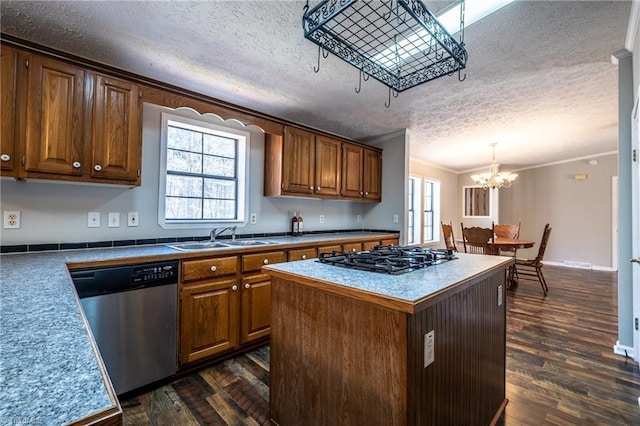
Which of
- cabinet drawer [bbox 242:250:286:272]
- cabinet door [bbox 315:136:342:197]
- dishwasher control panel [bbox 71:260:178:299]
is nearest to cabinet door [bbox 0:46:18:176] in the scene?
dishwasher control panel [bbox 71:260:178:299]

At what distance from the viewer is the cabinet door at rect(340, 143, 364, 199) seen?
3848 mm

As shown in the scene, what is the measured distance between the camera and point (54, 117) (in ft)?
6.00

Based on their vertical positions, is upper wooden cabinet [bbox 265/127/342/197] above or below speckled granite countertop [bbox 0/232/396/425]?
above

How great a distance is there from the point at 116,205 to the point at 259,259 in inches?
47.3

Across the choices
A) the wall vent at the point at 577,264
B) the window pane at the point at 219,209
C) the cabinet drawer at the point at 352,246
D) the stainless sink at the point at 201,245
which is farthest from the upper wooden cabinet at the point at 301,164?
the wall vent at the point at 577,264

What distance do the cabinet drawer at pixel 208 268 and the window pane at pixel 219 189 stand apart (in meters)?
0.91

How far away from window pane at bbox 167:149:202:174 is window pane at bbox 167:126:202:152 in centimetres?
5

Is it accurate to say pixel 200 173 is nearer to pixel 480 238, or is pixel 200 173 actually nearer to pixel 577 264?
pixel 480 238

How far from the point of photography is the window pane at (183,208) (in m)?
2.66

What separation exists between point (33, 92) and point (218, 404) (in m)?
2.21

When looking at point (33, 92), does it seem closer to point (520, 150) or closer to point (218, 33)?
point (218, 33)

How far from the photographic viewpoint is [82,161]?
193 centimetres

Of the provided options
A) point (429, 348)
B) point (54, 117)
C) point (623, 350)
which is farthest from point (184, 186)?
point (623, 350)

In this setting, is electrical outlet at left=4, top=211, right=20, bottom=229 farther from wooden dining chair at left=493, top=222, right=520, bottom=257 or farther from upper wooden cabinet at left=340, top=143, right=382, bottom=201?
wooden dining chair at left=493, top=222, right=520, bottom=257
